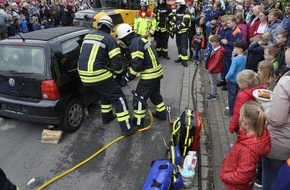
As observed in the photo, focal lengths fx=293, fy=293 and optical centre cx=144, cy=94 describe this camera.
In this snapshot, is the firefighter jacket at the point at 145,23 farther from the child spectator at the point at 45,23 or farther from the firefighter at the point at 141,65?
the child spectator at the point at 45,23

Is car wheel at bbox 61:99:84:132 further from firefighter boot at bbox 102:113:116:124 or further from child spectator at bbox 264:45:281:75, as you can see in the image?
child spectator at bbox 264:45:281:75

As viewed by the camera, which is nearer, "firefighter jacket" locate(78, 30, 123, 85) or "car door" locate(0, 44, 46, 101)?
"car door" locate(0, 44, 46, 101)

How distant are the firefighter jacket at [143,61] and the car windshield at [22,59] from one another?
149 centimetres

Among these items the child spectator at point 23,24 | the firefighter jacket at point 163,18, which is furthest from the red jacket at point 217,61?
the child spectator at point 23,24

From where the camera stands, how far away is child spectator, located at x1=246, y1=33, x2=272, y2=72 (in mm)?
5711

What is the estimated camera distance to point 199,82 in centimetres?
812

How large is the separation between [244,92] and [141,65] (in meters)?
1.89

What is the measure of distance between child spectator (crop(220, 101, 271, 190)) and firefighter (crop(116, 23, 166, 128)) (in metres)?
2.58

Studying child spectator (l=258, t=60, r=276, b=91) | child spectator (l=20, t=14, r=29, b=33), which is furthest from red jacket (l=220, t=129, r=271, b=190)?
child spectator (l=20, t=14, r=29, b=33)

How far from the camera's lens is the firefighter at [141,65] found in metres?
5.07

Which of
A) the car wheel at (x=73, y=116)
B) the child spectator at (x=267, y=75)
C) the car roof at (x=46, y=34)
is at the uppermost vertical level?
the car roof at (x=46, y=34)

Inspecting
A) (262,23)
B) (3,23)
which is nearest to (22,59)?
(262,23)

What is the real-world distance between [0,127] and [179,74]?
5.02m

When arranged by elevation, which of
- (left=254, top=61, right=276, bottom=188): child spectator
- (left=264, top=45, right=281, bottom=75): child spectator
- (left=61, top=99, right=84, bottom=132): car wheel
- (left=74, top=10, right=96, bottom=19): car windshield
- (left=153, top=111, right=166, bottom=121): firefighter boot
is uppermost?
(left=74, top=10, right=96, bottom=19): car windshield
